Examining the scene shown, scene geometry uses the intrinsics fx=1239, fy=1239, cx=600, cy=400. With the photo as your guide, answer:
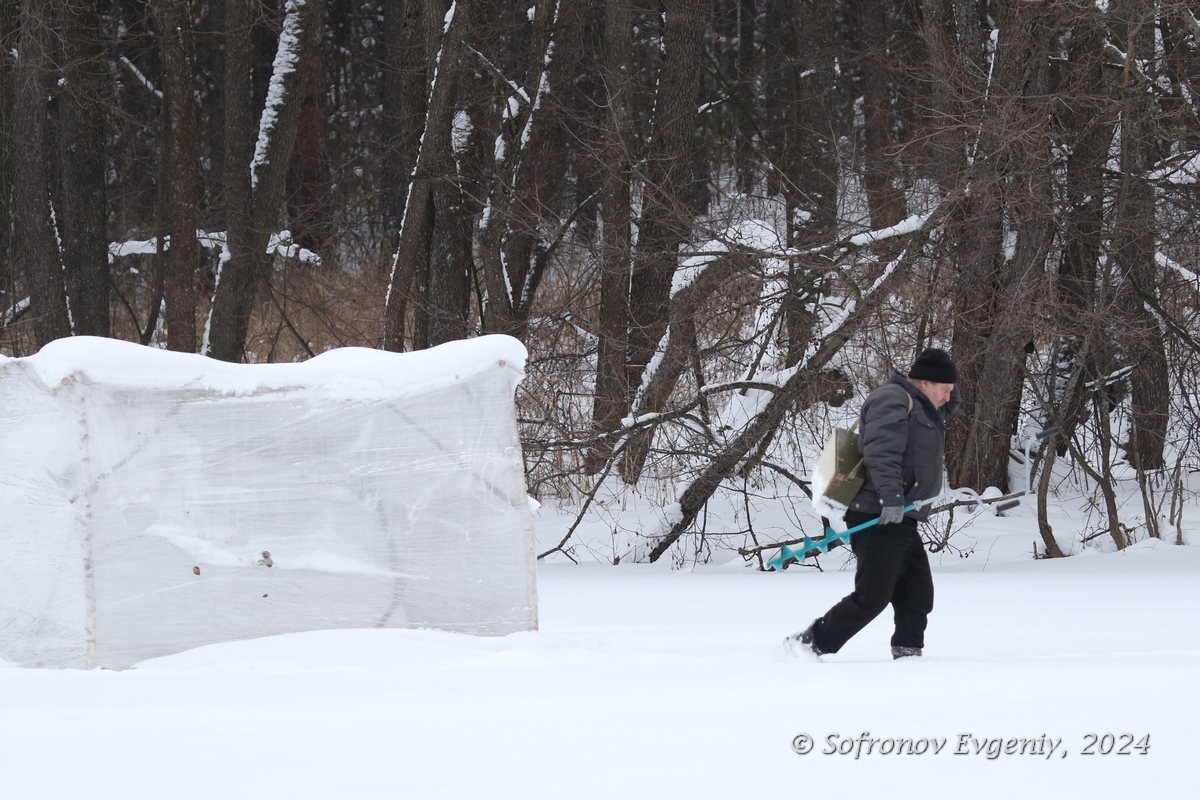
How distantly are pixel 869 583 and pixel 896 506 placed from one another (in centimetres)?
32

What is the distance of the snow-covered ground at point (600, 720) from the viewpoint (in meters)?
3.09

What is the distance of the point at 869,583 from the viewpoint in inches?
187

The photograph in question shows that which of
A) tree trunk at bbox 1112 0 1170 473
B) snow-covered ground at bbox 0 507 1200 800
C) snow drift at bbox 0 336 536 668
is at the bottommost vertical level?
snow-covered ground at bbox 0 507 1200 800

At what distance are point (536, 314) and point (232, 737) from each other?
947 cm

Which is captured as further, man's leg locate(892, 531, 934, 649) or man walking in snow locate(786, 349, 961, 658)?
man's leg locate(892, 531, 934, 649)

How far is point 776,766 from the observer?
3.19 metres

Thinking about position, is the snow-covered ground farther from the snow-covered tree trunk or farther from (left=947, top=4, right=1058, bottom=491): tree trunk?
the snow-covered tree trunk

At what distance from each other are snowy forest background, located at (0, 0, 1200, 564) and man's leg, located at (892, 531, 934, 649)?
4.55m

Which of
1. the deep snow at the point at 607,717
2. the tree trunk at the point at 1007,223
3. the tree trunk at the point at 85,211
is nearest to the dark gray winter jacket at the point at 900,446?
the deep snow at the point at 607,717

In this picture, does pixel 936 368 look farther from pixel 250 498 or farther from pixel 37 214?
pixel 37 214

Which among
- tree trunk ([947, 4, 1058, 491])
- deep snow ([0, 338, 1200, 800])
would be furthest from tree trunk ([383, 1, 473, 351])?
deep snow ([0, 338, 1200, 800])

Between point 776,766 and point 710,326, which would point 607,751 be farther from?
point 710,326

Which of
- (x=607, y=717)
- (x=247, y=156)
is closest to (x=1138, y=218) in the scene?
(x=607, y=717)

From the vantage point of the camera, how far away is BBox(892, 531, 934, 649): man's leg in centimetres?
491
